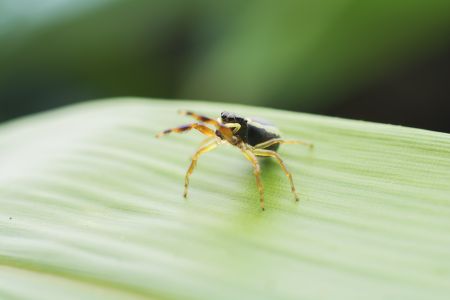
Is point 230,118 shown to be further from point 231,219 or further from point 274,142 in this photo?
point 231,219

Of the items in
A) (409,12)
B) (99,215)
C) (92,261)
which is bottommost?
(92,261)

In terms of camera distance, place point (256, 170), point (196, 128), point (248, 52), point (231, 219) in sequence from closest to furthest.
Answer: point (231, 219), point (256, 170), point (196, 128), point (248, 52)

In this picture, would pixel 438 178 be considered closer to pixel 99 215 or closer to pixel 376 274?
pixel 376 274

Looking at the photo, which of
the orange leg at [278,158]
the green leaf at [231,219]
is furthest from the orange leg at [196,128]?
the orange leg at [278,158]

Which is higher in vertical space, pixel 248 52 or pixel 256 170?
pixel 248 52

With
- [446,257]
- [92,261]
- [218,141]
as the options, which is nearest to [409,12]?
[218,141]

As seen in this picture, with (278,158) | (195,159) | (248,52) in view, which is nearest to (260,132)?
(278,158)

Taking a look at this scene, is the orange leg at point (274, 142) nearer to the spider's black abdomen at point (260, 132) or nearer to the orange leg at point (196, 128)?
the spider's black abdomen at point (260, 132)
